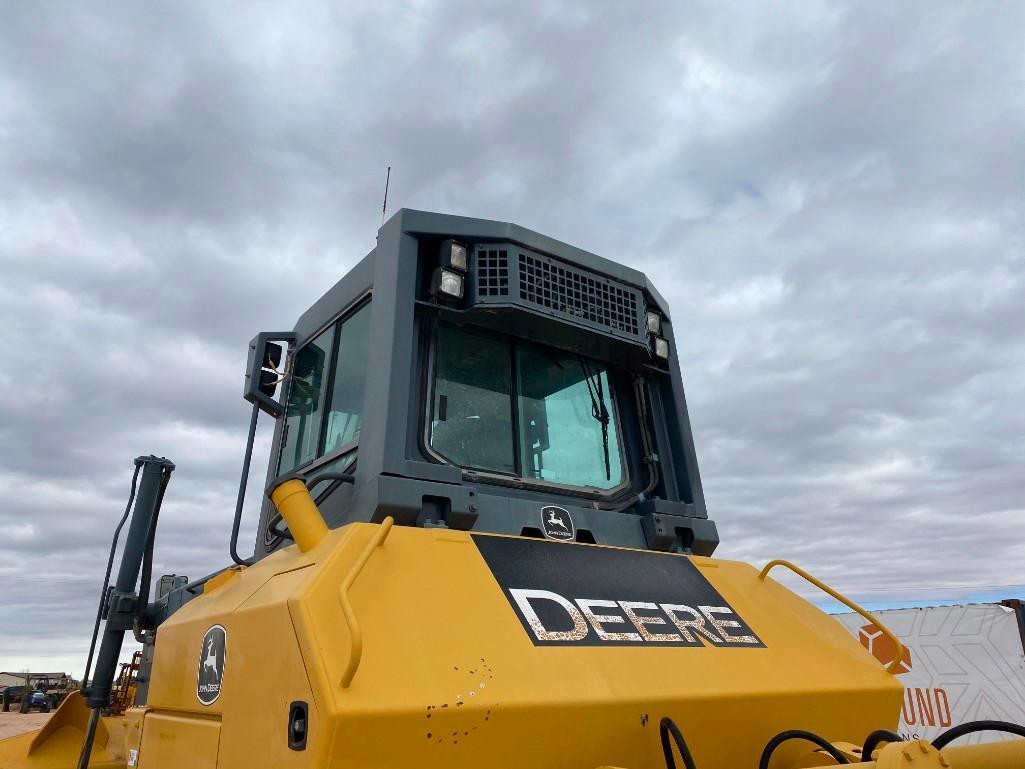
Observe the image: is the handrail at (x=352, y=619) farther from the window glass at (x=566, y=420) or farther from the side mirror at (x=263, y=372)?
the side mirror at (x=263, y=372)

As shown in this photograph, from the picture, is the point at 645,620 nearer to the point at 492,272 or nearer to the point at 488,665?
the point at 488,665

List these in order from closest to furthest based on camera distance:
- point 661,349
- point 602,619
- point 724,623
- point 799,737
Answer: point 799,737
point 602,619
point 724,623
point 661,349

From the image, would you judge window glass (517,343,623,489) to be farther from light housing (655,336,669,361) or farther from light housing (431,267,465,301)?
light housing (431,267,465,301)

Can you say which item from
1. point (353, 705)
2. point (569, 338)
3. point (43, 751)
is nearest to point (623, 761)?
point (353, 705)

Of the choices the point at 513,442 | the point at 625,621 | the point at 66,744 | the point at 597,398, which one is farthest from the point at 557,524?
the point at 66,744

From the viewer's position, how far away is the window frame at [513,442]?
316 cm

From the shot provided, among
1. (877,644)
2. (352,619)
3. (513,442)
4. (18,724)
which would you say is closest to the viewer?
(352,619)

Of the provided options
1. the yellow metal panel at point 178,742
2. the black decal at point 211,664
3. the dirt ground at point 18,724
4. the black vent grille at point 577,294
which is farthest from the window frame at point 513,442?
the dirt ground at point 18,724

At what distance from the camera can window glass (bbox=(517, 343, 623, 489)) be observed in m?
3.56

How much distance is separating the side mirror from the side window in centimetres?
10

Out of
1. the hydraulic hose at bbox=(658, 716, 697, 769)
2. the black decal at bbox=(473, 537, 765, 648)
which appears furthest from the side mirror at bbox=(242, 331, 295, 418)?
the hydraulic hose at bbox=(658, 716, 697, 769)

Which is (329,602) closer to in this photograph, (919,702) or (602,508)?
(602,508)

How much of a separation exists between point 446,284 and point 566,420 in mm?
974

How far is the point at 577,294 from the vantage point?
12.2ft
